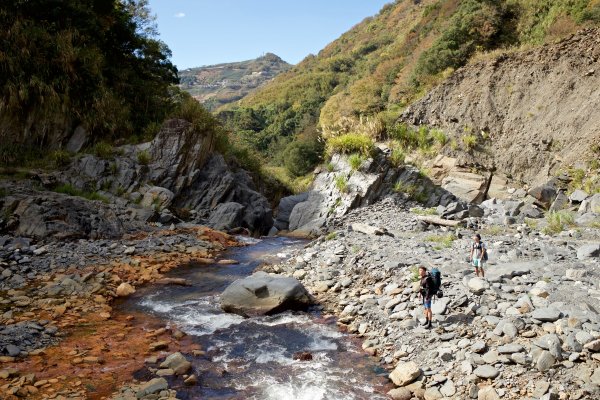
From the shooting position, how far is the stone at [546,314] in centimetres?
639

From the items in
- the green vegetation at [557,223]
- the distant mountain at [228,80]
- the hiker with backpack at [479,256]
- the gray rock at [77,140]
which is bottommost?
the green vegetation at [557,223]

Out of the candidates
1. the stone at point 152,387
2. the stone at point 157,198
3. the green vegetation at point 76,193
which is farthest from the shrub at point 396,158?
the stone at point 152,387

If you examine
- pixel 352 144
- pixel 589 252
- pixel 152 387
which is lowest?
pixel 152 387

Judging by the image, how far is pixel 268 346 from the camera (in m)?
8.00

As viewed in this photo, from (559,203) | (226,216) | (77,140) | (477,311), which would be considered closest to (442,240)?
(477,311)

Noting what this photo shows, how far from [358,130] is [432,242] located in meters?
13.8

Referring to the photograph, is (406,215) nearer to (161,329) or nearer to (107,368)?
(161,329)

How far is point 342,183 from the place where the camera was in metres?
20.1

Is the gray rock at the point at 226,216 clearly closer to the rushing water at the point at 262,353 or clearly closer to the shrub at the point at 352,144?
the shrub at the point at 352,144

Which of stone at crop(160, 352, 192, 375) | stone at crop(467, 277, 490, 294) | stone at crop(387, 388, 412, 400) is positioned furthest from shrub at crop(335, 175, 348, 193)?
stone at crop(387, 388, 412, 400)

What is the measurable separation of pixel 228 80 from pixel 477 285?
→ 7125 inches

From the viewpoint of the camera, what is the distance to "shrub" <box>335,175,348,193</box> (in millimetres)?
20031

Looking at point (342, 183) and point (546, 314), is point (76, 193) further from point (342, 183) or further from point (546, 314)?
point (546, 314)

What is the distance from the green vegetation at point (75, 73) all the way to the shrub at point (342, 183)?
1168cm
